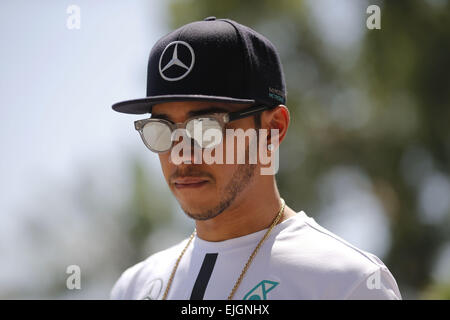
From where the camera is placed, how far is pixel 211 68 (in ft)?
10.3

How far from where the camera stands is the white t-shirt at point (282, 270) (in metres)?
2.94

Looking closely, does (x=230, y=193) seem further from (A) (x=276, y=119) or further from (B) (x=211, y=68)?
(B) (x=211, y=68)

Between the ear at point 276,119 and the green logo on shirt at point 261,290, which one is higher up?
the ear at point 276,119

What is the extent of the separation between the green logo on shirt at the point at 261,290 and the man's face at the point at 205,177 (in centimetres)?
40

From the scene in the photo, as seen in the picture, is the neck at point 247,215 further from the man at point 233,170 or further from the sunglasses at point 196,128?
the sunglasses at point 196,128

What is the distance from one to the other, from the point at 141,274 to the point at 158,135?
923 millimetres

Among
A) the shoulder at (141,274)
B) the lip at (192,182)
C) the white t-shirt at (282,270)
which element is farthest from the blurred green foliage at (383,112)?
the lip at (192,182)

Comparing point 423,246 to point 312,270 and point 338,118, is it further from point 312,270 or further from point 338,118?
point 312,270

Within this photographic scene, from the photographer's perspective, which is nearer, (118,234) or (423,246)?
(423,246)

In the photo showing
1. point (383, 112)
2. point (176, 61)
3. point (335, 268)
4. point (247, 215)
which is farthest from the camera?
point (383, 112)

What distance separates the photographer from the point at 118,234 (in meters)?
19.0

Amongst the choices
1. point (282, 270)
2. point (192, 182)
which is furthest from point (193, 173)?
point (282, 270)
